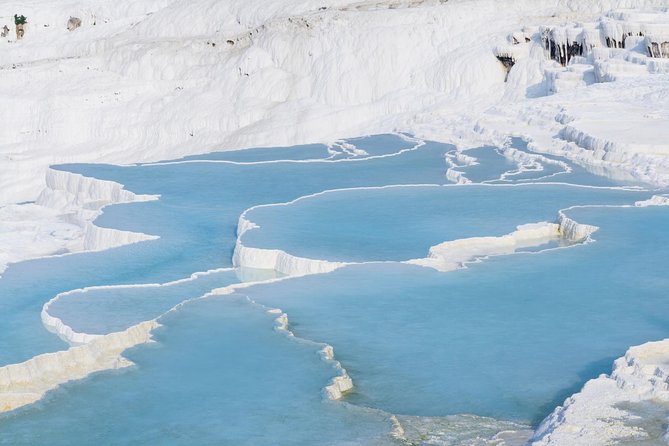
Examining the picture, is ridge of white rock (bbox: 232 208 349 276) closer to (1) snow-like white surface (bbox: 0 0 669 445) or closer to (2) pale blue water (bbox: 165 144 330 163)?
(1) snow-like white surface (bbox: 0 0 669 445)

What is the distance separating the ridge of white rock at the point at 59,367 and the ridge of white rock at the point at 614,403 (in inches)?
152

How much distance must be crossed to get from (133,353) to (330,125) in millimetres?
16889

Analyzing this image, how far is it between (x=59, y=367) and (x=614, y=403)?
4.68 m

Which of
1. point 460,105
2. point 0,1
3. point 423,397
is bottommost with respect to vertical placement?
point 423,397

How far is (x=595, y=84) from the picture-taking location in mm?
22797

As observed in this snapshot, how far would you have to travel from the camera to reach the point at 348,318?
10672mm

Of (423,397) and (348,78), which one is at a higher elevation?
(348,78)

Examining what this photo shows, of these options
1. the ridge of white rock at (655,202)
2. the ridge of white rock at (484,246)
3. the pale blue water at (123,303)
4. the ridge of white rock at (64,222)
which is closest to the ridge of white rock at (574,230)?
the ridge of white rock at (484,246)

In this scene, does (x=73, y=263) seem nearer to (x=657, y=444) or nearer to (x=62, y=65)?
(x=657, y=444)

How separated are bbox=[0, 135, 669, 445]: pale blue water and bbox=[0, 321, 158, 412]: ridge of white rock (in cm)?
17

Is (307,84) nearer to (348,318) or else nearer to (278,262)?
(278,262)

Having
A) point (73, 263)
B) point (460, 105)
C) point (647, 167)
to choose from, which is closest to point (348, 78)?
point (460, 105)

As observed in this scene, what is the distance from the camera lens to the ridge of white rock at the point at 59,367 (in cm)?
907

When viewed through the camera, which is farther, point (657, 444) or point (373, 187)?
point (373, 187)
